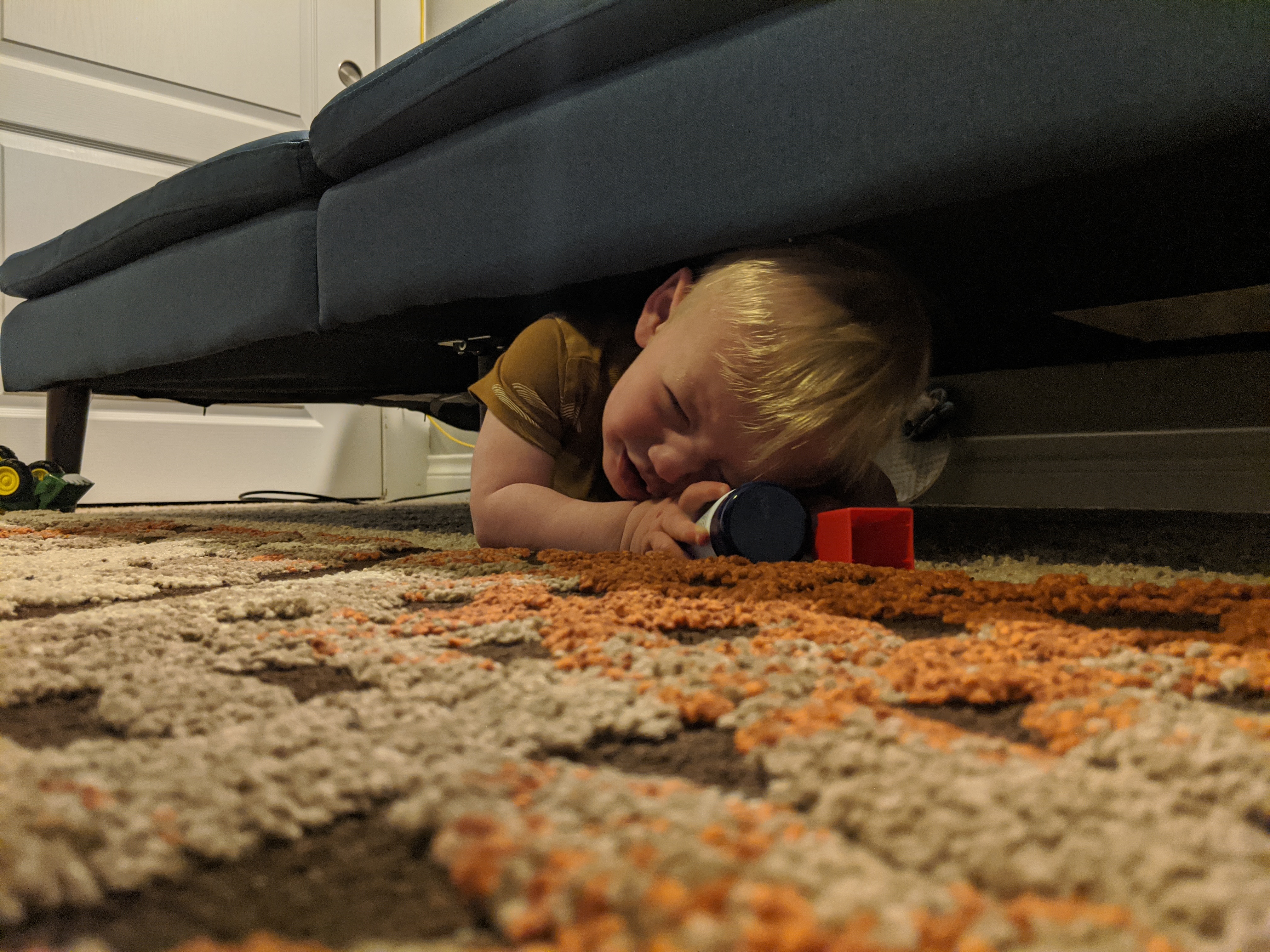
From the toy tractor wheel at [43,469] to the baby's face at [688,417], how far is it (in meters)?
1.14

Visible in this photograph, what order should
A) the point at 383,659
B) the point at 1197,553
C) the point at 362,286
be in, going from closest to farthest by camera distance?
the point at 383,659 → the point at 1197,553 → the point at 362,286

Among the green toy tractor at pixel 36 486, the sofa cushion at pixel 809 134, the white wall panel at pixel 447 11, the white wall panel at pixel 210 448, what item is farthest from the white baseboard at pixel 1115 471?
the white wall panel at pixel 447 11

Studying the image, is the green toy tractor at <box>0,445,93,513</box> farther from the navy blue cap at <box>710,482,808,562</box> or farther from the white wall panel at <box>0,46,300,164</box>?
the navy blue cap at <box>710,482,808,562</box>

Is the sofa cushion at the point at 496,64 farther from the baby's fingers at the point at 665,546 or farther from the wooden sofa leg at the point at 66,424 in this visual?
the wooden sofa leg at the point at 66,424

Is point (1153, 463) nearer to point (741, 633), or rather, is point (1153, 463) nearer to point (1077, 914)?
point (741, 633)

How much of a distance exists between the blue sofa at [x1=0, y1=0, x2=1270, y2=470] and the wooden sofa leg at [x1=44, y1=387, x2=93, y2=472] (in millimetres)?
434

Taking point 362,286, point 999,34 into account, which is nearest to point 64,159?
point 362,286

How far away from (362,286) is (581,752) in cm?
69

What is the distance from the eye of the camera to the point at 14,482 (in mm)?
1256

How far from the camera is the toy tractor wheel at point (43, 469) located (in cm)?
129

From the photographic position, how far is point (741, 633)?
0.36 meters

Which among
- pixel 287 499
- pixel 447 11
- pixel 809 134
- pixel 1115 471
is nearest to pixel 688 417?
pixel 809 134

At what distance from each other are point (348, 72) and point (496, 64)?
1.84 m

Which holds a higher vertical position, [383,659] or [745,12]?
[745,12]
